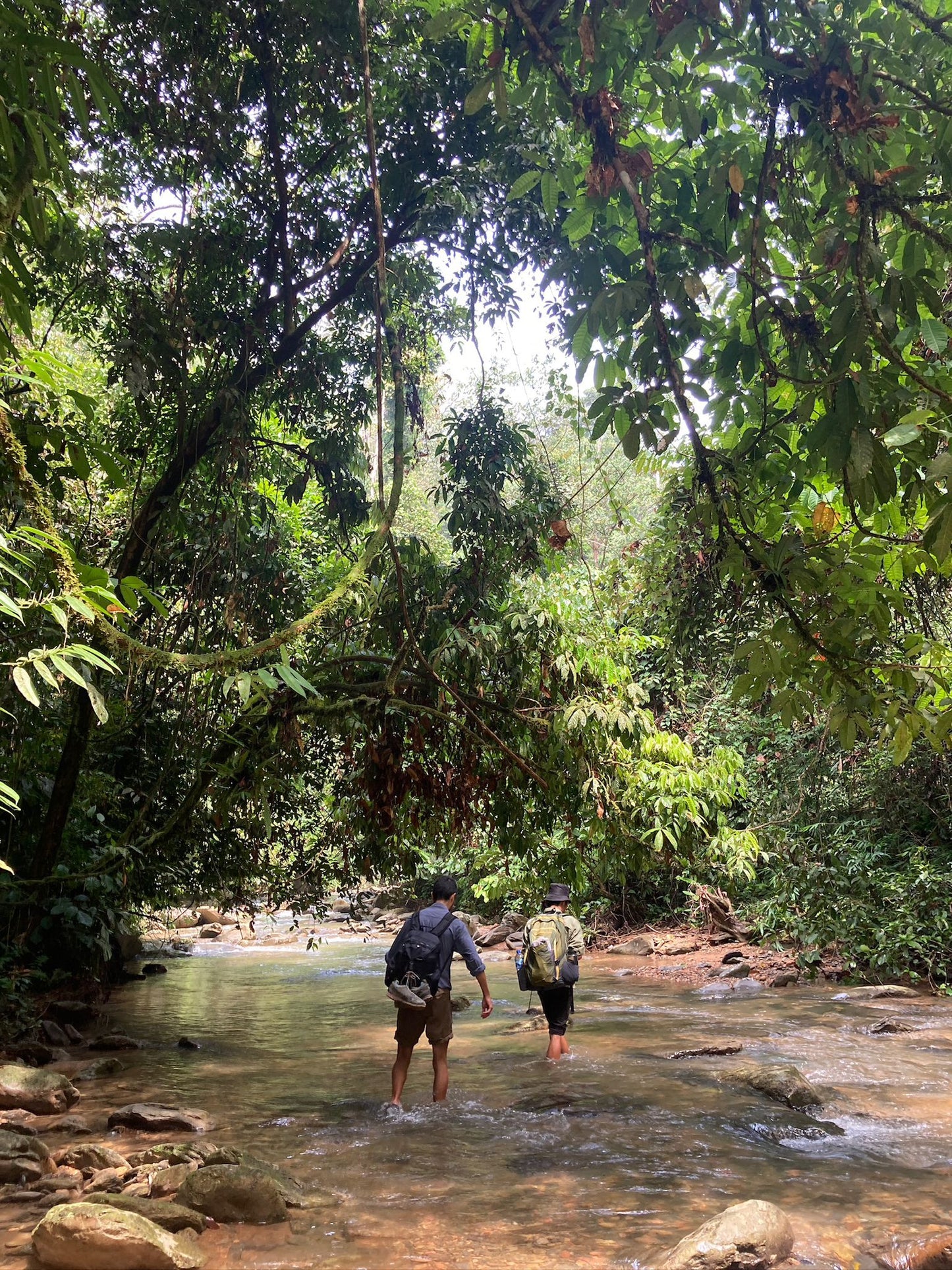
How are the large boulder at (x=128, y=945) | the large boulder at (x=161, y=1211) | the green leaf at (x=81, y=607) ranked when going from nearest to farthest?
the green leaf at (x=81, y=607)
the large boulder at (x=161, y=1211)
the large boulder at (x=128, y=945)

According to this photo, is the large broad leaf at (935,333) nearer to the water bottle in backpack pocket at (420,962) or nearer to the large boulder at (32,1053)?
the water bottle in backpack pocket at (420,962)

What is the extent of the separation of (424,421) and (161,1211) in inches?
223

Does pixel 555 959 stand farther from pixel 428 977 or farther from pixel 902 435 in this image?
pixel 902 435

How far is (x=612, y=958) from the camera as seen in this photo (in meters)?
14.5

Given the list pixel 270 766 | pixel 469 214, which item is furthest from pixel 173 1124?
pixel 469 214

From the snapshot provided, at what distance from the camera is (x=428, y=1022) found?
21.4 feet

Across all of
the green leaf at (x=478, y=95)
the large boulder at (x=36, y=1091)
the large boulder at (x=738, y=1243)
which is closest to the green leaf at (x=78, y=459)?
the green leaf at (x=478, y=95)

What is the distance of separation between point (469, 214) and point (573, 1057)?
6823 millimetres

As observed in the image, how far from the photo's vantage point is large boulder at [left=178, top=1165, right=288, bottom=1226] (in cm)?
425

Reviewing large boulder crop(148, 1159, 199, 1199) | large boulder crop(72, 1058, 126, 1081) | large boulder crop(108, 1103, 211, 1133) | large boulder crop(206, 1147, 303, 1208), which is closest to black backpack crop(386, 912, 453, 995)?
large boulder crop(108, 1103, 211, 1133)

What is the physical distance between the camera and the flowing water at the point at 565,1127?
4203 millimetres

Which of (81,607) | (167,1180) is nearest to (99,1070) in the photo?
(167,1180)

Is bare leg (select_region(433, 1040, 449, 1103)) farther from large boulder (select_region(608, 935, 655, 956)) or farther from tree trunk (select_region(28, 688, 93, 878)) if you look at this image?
large boulder (select_region(608, 935, 655, 956))

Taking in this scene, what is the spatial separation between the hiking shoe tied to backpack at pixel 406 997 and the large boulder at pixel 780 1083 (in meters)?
2.49
